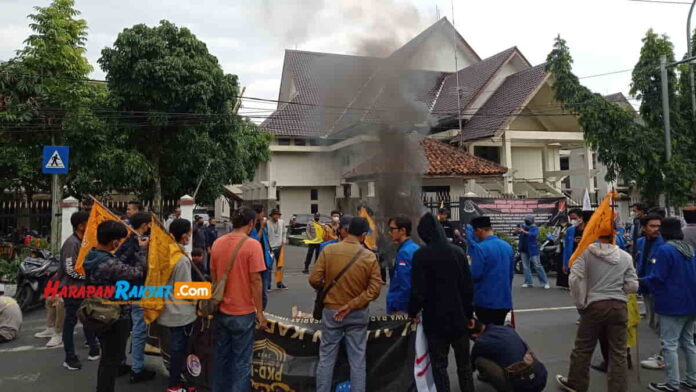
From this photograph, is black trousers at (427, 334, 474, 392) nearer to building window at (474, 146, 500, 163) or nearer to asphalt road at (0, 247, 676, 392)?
asphalt road at (0, 247, 676, 392)

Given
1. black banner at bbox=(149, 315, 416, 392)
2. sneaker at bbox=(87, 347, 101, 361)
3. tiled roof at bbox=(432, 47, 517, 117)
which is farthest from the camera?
tiled roof at bbox=(432, 47, 517, 117)

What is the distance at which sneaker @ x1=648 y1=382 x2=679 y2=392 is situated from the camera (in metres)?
4.15

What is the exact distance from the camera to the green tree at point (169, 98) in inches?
517

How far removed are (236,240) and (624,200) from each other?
15573mm

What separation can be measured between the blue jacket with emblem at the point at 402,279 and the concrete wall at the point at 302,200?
20953 mm

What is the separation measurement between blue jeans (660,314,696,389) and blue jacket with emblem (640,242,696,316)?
10 cm

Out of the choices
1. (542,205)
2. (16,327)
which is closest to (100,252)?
(16,327)

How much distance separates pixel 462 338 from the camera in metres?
3.67

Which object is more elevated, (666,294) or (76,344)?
(666,294)

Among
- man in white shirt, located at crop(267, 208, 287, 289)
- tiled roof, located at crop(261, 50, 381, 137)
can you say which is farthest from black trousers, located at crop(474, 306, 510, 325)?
tiled roof, located at crop(261, 50, 381, 137)

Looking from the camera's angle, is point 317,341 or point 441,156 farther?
point 441,156

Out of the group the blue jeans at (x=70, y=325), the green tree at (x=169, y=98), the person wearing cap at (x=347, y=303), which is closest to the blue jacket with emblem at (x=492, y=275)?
the person wearing cap at (x=347, y=303)

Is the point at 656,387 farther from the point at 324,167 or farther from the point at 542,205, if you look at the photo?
the point at 324,167

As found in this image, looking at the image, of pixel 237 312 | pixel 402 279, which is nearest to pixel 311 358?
pixel 237 312
